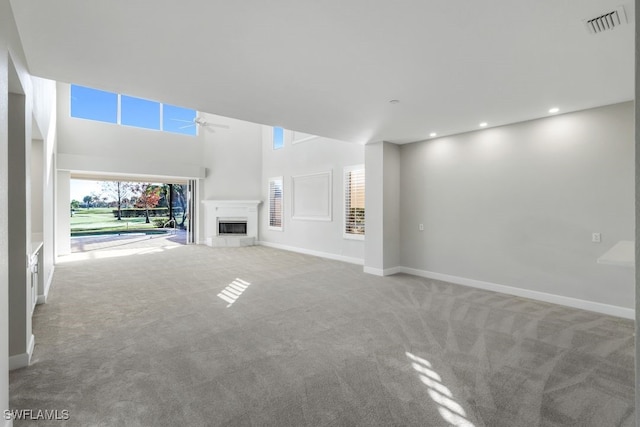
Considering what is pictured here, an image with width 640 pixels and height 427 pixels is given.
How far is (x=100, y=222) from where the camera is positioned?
612 inches

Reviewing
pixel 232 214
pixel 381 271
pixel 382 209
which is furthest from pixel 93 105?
pixel 381 271

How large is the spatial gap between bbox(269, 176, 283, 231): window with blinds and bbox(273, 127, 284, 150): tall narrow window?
1.05 m

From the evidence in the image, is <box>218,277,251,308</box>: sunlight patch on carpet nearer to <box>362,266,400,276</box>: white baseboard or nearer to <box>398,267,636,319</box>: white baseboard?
<box>362,266,400,276</box>: white baseboard

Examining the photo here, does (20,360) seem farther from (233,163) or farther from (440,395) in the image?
(233,163)

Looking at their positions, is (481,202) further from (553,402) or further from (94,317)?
(94,317)

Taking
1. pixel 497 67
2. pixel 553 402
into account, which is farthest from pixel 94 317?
pixel 497 67

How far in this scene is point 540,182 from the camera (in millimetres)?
4438

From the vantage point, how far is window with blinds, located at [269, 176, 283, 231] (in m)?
9.84

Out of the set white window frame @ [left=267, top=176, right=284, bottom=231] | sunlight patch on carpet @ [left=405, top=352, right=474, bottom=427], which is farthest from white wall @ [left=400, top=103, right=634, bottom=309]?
white window frame @ [left=267, top=176, right=284, bottom=231]

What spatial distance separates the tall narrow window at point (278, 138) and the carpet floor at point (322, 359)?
5928 mm

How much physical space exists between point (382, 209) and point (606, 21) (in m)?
4.11

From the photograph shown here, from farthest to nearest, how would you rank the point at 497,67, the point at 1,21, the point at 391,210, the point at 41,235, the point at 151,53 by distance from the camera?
the point at 391,210 → the point at 41,235 → the point at 497,67 → the point at 151,53 → the point at 1,21

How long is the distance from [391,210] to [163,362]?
4.63 metres

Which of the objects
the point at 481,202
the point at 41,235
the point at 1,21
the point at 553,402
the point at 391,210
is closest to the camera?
the point at 1,21
